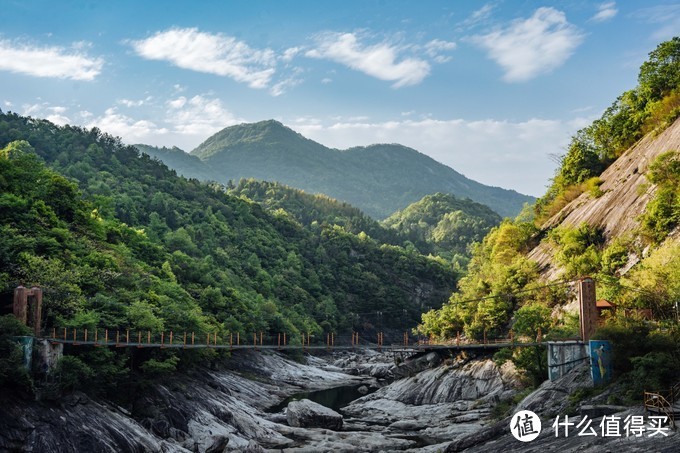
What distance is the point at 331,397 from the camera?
5859 centimetres

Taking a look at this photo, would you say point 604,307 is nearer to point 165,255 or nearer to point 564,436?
point 564,436

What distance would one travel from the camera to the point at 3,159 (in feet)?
182

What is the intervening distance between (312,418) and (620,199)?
30657 mm

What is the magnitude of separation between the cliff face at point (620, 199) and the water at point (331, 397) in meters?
20.2

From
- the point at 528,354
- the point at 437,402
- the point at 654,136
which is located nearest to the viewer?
the point at 528,354

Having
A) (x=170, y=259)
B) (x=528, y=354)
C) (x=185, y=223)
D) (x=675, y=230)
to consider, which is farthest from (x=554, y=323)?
(x=185, y=223)

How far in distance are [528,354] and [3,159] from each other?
44709 mm

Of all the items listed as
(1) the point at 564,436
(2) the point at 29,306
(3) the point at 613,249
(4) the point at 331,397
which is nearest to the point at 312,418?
(4) the point at 331,397

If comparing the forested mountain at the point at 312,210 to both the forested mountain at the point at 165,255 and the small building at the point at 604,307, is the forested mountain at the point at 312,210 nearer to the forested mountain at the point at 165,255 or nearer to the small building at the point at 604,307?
the forested mountain at the point at 165,255

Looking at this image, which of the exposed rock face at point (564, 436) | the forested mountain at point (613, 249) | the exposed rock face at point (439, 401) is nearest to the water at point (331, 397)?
the exposed rock face at point (439, 401)

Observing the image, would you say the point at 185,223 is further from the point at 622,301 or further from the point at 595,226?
the point at 622,301

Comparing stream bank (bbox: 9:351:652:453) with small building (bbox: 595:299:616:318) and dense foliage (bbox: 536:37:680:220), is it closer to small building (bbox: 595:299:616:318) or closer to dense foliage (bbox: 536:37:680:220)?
small building (bbox: 595:299:616:318)

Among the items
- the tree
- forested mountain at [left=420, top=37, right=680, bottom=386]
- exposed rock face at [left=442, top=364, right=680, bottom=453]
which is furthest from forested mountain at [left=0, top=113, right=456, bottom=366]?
the tree

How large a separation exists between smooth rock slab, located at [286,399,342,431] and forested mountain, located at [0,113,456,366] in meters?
11.0
